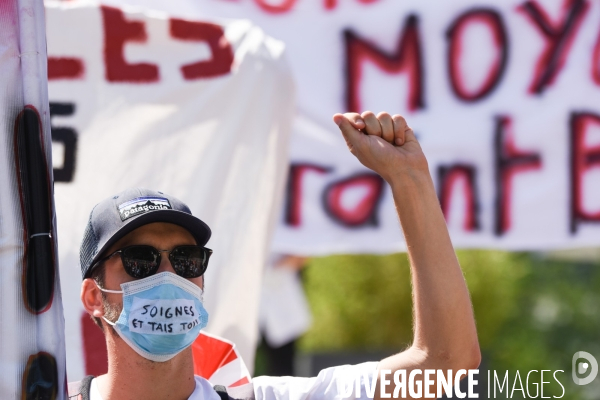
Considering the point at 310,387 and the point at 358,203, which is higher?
the point at 358,203

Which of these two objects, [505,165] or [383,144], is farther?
[505,165]

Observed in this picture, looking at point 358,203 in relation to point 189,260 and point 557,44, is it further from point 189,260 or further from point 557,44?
point 189,260

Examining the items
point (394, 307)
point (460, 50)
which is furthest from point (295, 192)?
point (394, 307)

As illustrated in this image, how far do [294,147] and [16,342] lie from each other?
2.26 metres

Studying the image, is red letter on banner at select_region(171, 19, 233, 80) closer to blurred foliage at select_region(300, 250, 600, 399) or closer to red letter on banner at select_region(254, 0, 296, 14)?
red letter on banner at select_region(254, 0, 296, 14)

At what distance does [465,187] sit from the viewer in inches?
145

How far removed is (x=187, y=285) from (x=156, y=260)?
0.27 feet

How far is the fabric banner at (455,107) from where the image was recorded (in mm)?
3652

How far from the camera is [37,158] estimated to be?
1.64 m

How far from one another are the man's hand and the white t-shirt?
424 mm

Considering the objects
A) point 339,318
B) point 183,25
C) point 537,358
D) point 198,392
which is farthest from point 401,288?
point 198,392

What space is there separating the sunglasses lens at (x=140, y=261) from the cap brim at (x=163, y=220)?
4cm

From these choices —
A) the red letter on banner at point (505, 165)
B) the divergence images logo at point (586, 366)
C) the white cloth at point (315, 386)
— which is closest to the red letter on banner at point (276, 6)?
the red letter on banner at point (505, 165)

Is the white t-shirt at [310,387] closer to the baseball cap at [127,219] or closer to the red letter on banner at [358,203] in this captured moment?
the baseball cap at [127,219]
